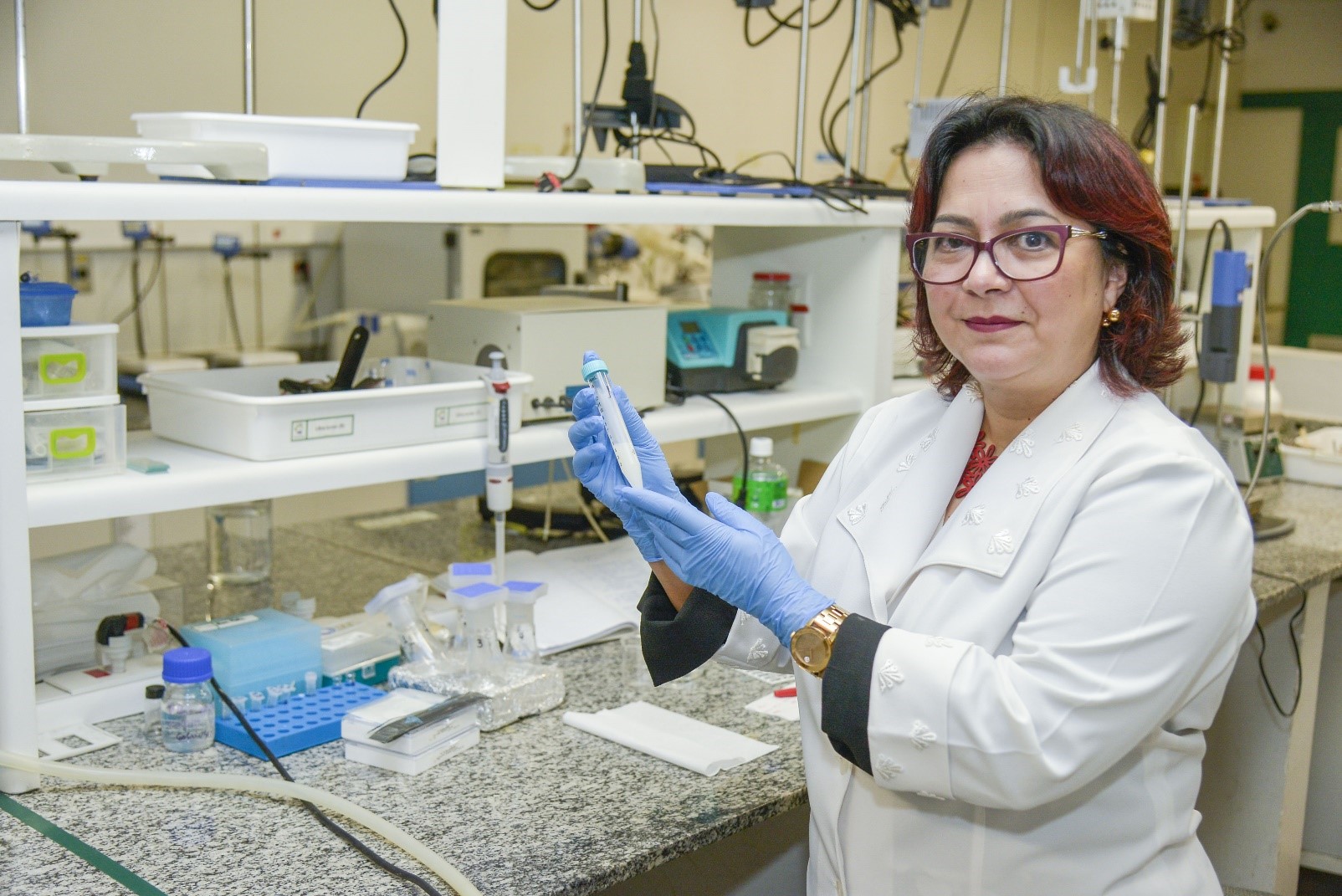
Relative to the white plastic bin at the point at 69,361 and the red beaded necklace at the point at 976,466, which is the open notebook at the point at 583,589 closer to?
the red beaded necklace at the point at 976,466

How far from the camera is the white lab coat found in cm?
100

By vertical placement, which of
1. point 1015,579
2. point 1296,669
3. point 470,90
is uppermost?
point 470,90

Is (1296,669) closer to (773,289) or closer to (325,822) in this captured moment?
(773,289)

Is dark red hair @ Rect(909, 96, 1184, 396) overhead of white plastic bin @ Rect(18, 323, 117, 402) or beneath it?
overhead

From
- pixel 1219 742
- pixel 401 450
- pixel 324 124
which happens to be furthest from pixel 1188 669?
pixel 1219 742

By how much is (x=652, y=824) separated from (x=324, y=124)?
862mm

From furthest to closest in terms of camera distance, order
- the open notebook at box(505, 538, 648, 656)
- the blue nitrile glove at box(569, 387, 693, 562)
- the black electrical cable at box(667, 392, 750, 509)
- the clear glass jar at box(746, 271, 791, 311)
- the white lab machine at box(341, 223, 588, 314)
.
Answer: the white lab machine at box(341, 223, 588, 314) → the clear glass jar at box(746, 271, 791, 311) → the black electrical cable at box(667, 392, 750, 509) → the open notebook at box(505, 538, 648, 656) → the blue nitrile glove at box(569, 387, 693, 562)

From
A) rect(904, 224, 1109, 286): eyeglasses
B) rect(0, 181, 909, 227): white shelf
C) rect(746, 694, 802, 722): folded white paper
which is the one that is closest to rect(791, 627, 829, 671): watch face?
rect(904, 224, 1109, 286): eyeglasses

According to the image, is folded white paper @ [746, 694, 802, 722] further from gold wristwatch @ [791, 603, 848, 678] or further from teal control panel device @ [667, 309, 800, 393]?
teal control panel device @ [667, 309, 800, 393]

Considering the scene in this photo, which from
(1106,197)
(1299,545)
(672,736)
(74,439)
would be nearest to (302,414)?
(74,439)

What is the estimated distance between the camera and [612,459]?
1.21 meters

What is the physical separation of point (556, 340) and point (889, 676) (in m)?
→ 0.89

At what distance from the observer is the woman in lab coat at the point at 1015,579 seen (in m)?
1.00

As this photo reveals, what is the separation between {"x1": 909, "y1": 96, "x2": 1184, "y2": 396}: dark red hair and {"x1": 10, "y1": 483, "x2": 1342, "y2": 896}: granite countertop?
581 mm
